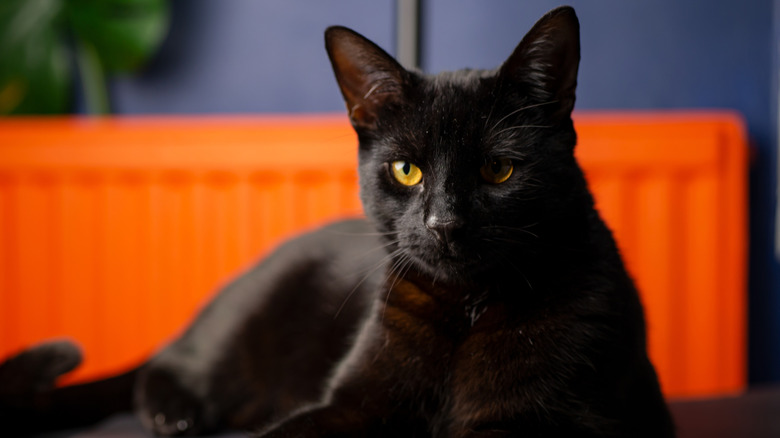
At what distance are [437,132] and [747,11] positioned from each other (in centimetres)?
116

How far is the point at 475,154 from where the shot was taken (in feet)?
2.14

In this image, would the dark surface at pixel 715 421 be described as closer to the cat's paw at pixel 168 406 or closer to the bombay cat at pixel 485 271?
the cat's paw at pixel 168 406

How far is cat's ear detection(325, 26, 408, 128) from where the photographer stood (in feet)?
2.30

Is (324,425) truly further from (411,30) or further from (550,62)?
(411,30)

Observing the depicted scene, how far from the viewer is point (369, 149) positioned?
29.9 inches

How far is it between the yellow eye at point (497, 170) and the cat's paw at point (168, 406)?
0.57 meters

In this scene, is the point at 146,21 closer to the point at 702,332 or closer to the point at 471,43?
the point at 471,43

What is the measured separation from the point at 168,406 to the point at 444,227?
566 mm

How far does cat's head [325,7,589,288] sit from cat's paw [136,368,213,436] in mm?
438

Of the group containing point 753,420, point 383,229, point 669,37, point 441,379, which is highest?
point 669,37

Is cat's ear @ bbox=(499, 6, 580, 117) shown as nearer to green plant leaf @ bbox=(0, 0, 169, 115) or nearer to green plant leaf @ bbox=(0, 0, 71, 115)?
green plant leaf @ bbox=(0, 0, 169, 115)

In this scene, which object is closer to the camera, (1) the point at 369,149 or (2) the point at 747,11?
(1) the point at 369,149

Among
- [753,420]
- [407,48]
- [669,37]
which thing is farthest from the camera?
[669,37]

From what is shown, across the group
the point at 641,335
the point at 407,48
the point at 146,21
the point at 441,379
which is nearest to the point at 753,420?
the point at 641,335
